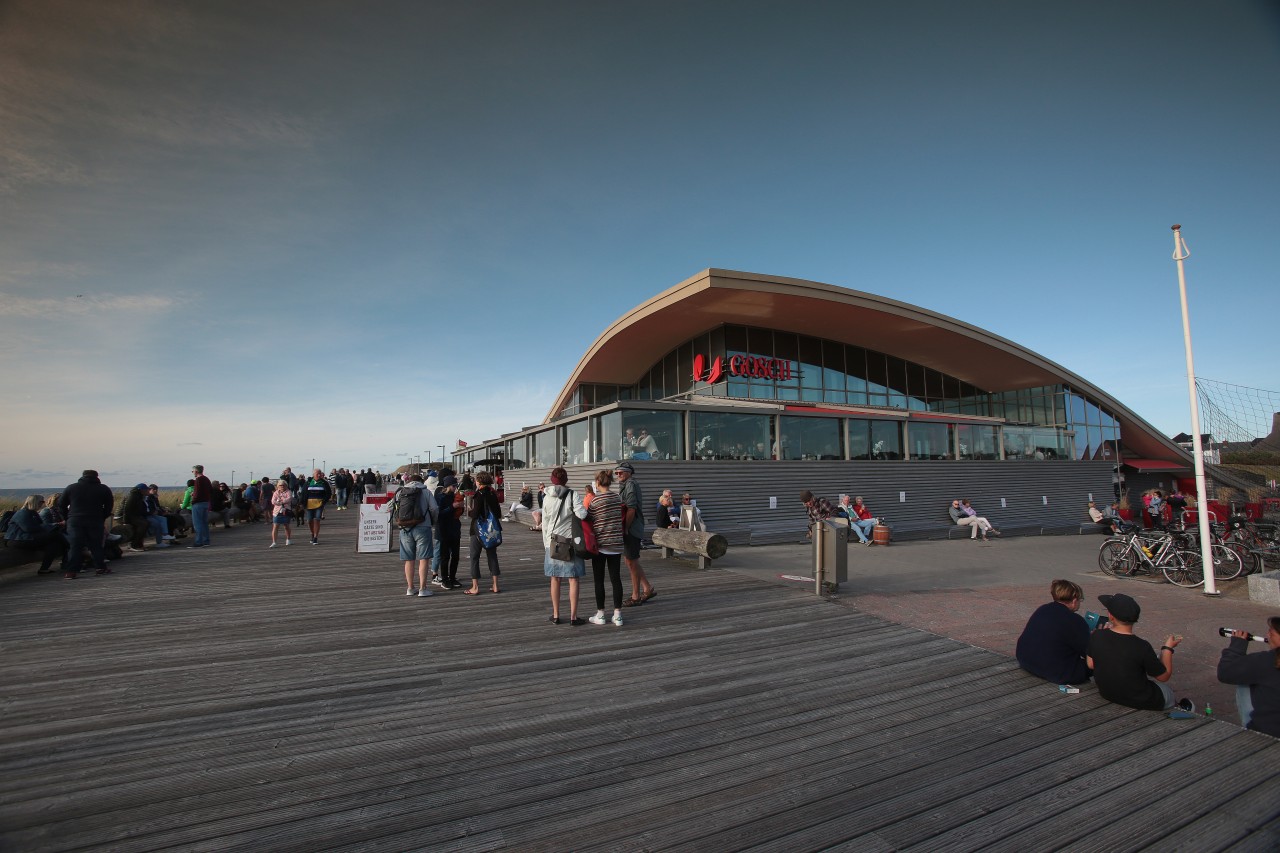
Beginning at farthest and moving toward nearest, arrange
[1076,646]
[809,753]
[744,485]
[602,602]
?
[744,485]
[602,602]
[1076,646]
[809,753]

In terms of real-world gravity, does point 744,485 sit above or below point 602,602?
above

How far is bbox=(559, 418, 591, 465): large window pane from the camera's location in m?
14.9

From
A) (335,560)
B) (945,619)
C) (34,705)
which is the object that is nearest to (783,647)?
(945,619)

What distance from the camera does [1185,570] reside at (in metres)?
9.50

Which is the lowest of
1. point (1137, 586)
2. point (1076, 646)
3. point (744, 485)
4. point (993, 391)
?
point (1137, 586)

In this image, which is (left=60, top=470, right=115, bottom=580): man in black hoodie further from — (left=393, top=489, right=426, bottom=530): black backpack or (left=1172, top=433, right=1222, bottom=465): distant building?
(left=1172, top=433, right=1222, bottom=465): distant building

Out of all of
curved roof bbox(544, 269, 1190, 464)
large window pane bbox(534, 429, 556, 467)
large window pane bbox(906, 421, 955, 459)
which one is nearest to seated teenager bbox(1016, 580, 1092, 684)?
large window pane bbox(906, 421, 955, 459)

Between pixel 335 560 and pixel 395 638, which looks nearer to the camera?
pixel 395 638

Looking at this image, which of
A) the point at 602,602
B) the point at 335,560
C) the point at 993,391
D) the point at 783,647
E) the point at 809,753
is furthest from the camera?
the point at 993,391

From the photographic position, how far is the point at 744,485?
1423 centimetres

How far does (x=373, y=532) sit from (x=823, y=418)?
473 inches

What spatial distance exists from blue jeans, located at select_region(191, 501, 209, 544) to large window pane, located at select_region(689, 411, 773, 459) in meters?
11.7

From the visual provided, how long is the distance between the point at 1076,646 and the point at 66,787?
6985 mm

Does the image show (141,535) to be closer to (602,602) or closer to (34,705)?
(34,705)
